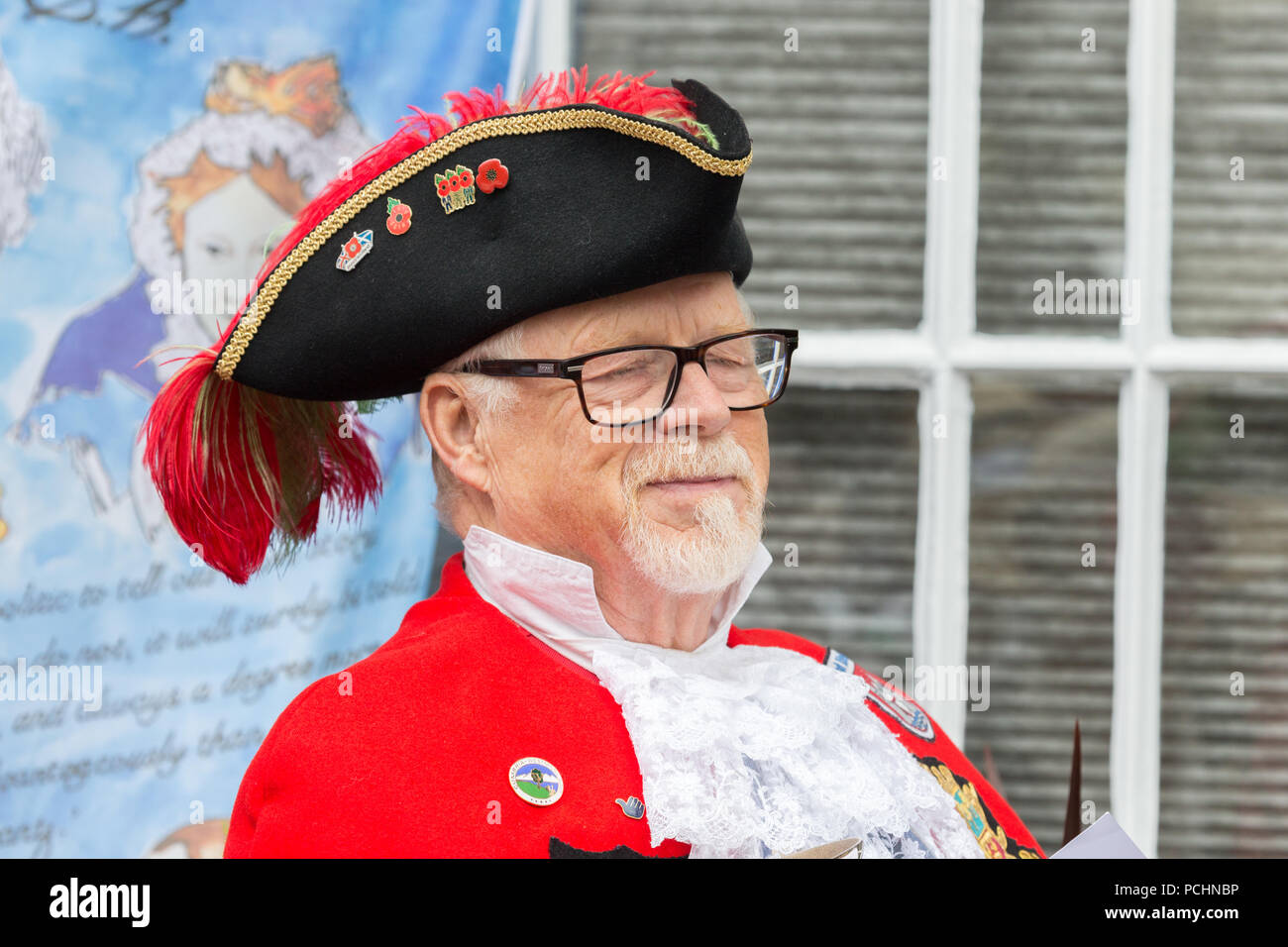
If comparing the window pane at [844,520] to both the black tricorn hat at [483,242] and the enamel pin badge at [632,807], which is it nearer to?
the black tricorn hat at [483,242]

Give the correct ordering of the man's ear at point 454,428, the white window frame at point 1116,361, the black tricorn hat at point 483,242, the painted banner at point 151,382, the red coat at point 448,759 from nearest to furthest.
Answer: the red coat at point 448,759, the black tricorn hat at point 483,242, the man's ear at point 454,428, the painted banner at point 151,382, the white window frame at point 1116,361

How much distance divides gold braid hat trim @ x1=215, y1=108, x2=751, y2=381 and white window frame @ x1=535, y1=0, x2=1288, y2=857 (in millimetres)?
1243

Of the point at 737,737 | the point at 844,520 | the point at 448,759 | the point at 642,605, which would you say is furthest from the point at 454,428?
the point at 844,520

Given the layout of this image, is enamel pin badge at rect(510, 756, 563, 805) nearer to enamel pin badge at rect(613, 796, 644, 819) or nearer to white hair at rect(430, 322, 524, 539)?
enamel pin badge at rect(613, 796, 644, 819)

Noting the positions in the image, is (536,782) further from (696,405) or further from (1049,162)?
(1049,162)

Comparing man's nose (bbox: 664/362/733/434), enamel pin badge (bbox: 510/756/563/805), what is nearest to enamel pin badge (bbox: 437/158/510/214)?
man's nose (bbox: 664/362/733/434)

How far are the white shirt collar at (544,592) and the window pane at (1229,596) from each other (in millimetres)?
1759

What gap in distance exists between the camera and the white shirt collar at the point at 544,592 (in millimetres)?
1643

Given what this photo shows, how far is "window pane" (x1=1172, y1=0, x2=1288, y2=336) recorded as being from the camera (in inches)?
112

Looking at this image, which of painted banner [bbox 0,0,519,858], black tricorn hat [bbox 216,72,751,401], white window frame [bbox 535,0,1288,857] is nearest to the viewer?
black tricorn hat [bbox 216,72,751,401]

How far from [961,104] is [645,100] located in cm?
131

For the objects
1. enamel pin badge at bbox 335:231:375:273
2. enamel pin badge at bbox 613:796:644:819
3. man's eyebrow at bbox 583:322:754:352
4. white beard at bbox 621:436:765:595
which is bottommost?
enamel pin badge at bbox 613:796:644:819

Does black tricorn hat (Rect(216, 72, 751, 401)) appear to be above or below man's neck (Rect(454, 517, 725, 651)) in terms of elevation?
above

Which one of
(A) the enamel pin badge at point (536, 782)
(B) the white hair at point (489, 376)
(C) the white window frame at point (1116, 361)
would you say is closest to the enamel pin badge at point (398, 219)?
(B) the white hair at point (489, 376)
